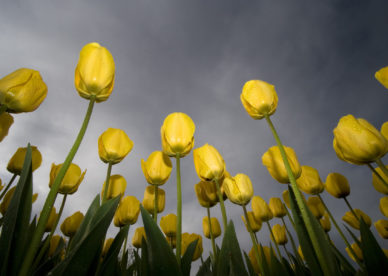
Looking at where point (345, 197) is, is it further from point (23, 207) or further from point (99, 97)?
point (23, 207)

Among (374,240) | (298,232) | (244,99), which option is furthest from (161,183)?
(374,240)

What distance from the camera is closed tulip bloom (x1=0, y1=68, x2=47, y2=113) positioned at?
1.26 metres

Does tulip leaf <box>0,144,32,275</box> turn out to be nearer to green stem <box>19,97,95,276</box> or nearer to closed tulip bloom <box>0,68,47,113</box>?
green stem <box>19,97,95,276</box>

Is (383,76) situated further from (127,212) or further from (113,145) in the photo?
(127,212)

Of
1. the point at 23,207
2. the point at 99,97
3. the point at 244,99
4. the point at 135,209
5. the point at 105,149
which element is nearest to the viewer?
the point at 23,207

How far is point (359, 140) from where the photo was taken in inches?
54.9

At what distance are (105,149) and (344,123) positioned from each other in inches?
71.9

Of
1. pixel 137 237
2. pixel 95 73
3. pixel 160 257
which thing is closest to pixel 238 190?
pixel 160 257

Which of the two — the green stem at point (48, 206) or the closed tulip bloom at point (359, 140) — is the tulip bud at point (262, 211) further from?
the green stem at point (48, 206)

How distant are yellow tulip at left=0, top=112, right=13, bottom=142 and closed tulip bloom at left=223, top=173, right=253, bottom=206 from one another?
1.83 m

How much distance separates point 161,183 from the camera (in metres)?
1.89

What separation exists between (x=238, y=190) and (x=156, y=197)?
0.85 m

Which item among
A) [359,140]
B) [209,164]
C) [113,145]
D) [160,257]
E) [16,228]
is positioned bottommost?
[160,257]

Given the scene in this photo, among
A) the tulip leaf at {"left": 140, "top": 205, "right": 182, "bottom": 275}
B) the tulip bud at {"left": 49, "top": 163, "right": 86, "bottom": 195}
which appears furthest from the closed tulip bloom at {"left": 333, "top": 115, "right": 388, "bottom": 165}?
the tulip bud at {"left": 49, "top": 163, "right": 86, "bottom": 195}
